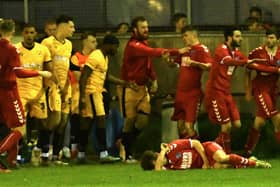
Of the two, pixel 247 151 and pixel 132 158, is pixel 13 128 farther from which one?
pixel 247 151

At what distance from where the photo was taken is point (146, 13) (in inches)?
877

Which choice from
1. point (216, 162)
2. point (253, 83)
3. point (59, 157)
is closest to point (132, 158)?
point (59, 157)

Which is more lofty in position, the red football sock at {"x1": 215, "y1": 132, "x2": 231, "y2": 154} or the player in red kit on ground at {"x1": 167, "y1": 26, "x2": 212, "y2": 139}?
the player in red kit on ground at {"x1": 167, "y1": 26, "x2": 212, "y2": 139}

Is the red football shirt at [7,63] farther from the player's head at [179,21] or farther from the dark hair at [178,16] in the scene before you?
the dark hair at [178,16]

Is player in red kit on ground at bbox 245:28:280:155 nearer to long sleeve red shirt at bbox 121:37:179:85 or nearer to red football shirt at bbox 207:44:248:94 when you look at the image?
red football shirt at bbox 207:44:248:94

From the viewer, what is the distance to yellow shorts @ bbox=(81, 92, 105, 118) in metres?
18.3

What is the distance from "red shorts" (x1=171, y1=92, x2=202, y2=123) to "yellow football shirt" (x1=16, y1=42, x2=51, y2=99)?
92.8 inches

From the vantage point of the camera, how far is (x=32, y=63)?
17766 millimetres

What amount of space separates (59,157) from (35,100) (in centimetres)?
130

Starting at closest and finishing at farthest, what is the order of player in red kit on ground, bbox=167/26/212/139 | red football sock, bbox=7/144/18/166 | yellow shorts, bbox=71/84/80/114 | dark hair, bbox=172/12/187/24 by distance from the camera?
red football sock, bbox=7/144/18/166 → player in red kit on ground, bbox=167/26/212/139 → yellow shorts, bbox=71/84/80/114 → dark hair, bbox=172/12/187/24

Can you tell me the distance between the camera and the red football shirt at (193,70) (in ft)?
60.0

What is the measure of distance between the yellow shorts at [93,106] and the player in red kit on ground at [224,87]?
1.77 meters

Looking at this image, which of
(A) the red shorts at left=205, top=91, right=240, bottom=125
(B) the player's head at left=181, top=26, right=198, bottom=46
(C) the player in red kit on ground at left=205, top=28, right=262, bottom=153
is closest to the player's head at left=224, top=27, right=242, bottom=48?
(C) the player in red kit on ground at left=205, top=28, right=262, bottom=153

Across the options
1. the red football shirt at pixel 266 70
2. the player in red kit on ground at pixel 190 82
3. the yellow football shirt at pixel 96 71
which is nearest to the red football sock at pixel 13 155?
the yellow football shirt at pixel 96 71
